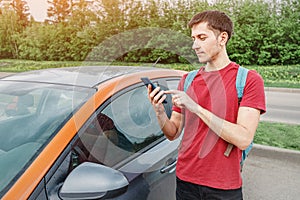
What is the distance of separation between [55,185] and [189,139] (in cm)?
71

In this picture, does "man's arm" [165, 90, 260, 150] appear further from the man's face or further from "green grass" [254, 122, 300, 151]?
"green grass" [254, 122, 300, 151]

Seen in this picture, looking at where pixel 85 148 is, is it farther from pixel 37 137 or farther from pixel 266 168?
pixel 266 168

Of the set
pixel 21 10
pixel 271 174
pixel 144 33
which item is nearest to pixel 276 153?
pixel 271 174

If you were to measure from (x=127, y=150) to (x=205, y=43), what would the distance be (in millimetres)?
853

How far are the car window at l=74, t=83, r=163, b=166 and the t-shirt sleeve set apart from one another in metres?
0.82

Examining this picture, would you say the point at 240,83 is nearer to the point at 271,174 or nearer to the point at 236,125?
the point at 236,125

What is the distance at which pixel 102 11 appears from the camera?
285 inches

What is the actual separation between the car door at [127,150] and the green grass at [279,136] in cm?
271

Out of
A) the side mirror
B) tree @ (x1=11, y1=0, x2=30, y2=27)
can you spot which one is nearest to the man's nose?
the side mirror

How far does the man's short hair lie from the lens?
1.38 m

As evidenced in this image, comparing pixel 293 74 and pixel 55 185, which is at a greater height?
pixel 55 185

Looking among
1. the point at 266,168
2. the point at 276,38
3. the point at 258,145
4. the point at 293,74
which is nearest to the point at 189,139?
the point at 266,168

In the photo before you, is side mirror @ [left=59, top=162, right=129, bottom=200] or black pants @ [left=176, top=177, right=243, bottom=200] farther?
black pants @ [left=176, top=177, right=243, bottom=200]

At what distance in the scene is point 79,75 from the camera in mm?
2092
